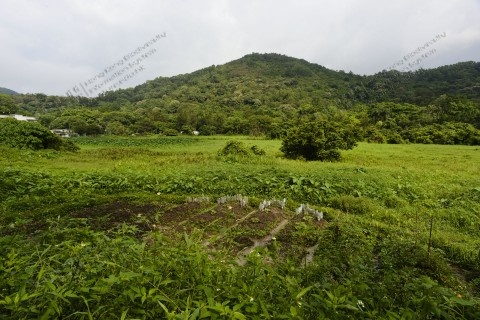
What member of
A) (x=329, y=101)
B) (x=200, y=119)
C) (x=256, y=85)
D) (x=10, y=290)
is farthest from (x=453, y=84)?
(x=10, y=290)

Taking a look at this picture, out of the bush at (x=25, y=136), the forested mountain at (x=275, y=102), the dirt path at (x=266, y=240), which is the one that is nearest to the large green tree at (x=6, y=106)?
the forested mountain at (x=275, y=102)

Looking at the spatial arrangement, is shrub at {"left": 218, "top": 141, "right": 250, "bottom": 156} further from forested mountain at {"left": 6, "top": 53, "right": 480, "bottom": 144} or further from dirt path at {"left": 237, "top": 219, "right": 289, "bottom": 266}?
forested mountain at {"left": 6, "top": 53, "right": 480, "bottom": 144}

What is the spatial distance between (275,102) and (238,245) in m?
92.9

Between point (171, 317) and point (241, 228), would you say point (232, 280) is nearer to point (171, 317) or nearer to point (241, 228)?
point (171, 317)

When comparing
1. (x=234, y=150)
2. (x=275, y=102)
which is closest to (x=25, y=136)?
(x=234, y=150)

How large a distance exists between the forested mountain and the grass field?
1871cm

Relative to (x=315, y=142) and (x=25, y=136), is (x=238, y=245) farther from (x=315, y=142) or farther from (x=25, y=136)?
(x=25, y=136)

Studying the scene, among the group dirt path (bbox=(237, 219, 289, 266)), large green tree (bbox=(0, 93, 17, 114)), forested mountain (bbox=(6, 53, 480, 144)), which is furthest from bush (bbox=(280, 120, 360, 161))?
large green tree (bbox=(0, 93, 17, 114))

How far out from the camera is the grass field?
1869 millimetres

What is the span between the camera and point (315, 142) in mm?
19375

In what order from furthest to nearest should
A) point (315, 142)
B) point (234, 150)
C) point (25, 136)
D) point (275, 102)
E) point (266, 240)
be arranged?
point (275, 102), point (315, 142), point (25, 136), point (234, 150), point (266, 240)

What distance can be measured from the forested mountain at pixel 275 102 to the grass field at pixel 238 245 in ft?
61.4

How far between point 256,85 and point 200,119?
173 ft

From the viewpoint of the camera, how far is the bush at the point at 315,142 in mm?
19484
